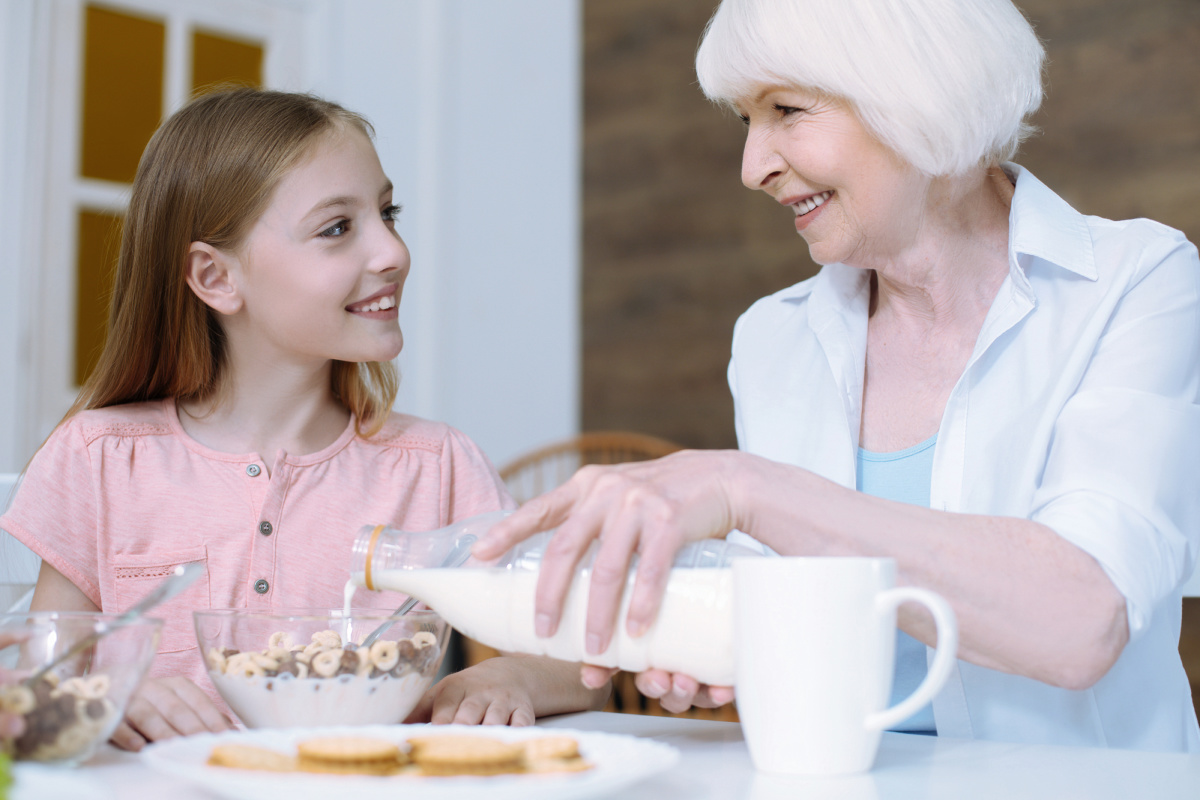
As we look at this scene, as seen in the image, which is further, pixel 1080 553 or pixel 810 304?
pixel 810 304

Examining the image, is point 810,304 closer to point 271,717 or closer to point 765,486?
point 765,486

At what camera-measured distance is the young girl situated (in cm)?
115

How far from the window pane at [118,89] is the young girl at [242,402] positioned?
166cm

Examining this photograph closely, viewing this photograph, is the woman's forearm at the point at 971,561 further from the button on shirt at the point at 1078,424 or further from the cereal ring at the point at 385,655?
the cereal ring at the point at 385,655

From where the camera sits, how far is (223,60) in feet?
9.71

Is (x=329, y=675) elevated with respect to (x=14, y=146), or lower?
lower

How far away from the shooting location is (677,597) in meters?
0.64

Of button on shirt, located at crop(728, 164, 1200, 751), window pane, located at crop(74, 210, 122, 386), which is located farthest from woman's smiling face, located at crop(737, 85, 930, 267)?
window pane, located at crop(74, 210, 122, 386)

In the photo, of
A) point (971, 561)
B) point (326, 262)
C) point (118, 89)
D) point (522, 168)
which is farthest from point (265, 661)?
point (522, 168)

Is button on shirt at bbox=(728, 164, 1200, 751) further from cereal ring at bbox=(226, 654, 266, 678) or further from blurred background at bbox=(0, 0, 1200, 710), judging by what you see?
blurred background at bbox=(0, 0, 1200, 710)

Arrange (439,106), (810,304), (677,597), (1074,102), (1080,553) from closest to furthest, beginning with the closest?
(677,597)
(1080,553)
(810,304)
(1074,102)
(439,106)

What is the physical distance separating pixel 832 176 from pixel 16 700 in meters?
0.88

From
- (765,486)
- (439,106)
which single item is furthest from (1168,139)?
(765,486)

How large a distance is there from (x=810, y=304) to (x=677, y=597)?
2.48 ft
